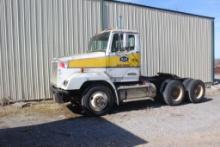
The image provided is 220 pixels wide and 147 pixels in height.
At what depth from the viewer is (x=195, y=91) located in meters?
11.9

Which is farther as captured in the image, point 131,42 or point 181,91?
point 181,91

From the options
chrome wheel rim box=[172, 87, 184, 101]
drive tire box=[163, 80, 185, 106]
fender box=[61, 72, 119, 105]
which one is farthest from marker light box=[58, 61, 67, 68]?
chrome wheel rim box=[172, 87, 184, 101]

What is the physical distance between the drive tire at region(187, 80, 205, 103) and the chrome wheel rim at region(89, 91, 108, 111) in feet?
12.3

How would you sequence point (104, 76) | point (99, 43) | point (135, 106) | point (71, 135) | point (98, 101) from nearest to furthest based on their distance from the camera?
1. point (71, 135)
2. point (98, 101)
3. point (104, 76)
4. point (99, 43)
5. point (135, 106)

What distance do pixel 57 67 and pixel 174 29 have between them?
762 cm

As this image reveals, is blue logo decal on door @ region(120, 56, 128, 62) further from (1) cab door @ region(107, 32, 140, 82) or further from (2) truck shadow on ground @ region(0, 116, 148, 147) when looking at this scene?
(2) truck shadow on ground @ region(0, 116, 148, 147)

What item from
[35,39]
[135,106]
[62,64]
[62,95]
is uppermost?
[35,39]

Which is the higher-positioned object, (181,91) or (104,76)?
(104,76)

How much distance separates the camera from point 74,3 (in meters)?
12.4

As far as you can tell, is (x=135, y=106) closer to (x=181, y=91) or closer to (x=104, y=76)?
(x=181, y=91)

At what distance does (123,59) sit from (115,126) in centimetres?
266

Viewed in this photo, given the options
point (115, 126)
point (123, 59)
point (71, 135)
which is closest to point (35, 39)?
point (123, 59)

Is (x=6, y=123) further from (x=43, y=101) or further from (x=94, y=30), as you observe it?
(x=94, y=30)

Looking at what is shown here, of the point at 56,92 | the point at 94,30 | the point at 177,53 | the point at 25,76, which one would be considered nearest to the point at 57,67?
the point at 56,92
